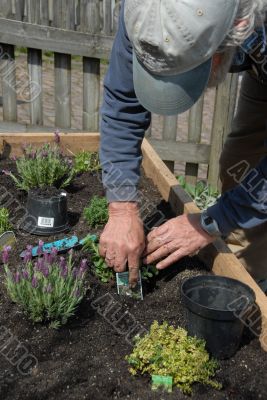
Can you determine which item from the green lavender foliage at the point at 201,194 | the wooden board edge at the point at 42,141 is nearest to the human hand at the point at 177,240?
the wooden board edge at the point at 42,141

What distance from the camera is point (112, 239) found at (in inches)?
96.3

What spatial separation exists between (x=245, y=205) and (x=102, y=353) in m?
0.85

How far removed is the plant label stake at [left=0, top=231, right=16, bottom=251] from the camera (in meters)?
2.82

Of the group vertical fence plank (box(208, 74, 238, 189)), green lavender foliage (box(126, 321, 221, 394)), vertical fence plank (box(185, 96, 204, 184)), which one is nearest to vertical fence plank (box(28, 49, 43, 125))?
vertical fence plank (box(185, 96, 204, 184))

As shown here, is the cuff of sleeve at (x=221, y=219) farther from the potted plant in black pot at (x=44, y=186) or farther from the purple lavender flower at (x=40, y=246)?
the potted plant in black pot at (x=44, y=186)

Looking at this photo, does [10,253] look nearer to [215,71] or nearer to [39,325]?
[39,325]

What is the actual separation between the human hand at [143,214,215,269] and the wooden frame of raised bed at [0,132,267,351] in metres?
0.21

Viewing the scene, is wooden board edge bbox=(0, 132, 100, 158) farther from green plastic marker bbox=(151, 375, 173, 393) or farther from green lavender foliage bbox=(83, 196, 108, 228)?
green plastic marker bbox=(151, 375, 173, 393)

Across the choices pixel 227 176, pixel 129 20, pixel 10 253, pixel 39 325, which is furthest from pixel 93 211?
pixel 129 20

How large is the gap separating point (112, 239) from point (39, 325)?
19.0 inches

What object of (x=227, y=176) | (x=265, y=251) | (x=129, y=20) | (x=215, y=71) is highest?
(x=129, y=20)

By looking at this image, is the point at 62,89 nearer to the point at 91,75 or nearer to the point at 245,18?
the point at 91,75

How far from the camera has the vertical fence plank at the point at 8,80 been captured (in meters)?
5.10

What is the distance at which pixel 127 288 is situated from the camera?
254 centimetres
